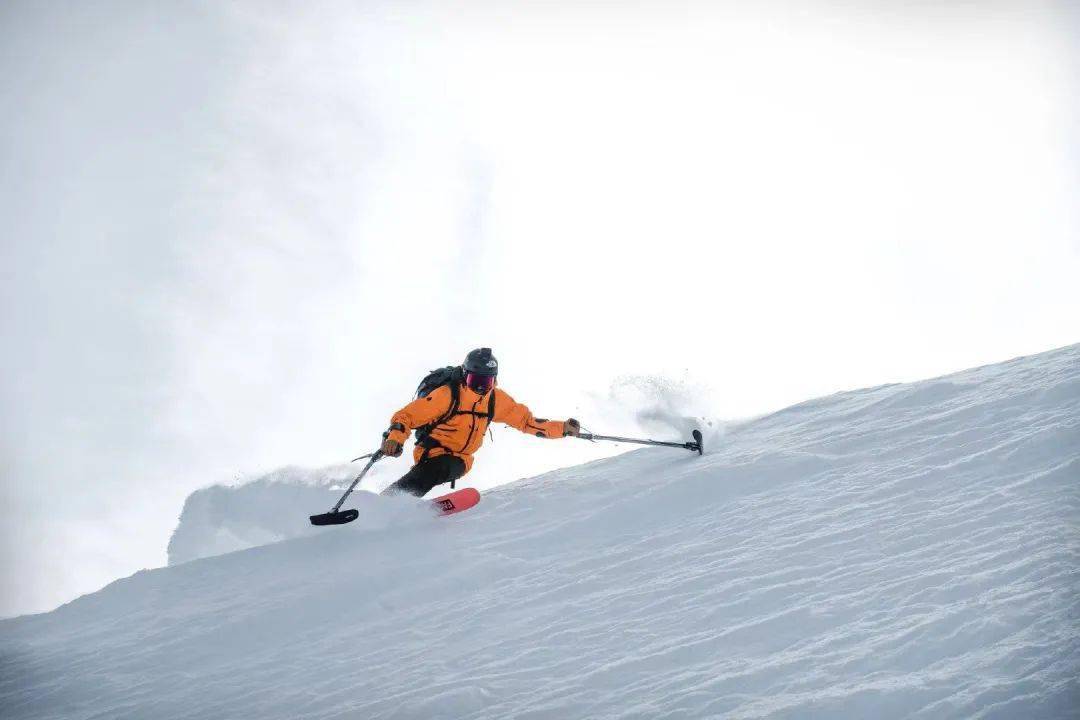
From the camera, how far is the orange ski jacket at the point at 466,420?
9016 millimetres

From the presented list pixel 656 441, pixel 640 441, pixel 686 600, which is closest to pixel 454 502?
pixel 640 441

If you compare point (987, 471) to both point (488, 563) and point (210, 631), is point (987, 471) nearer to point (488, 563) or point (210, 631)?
point (488, 563)

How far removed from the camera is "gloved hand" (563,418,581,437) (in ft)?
31.2

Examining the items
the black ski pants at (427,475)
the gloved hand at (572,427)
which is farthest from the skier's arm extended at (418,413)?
the gloved hand at (572,427)

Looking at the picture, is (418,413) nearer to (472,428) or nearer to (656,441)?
(472,428)

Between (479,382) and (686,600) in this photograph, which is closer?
(686,600)

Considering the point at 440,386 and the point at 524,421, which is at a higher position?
the point at 440,386

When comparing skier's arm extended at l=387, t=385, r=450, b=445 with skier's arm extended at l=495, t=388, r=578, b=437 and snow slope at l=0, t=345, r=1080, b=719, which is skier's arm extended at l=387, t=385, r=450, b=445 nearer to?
skier's arm extended at l=495, t=388, r=578, b=437

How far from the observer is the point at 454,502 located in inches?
327

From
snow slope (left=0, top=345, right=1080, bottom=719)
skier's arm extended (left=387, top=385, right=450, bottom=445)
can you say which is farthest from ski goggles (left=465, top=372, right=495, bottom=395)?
snow slope (left=0, top=345, right=1080, bottom=719)

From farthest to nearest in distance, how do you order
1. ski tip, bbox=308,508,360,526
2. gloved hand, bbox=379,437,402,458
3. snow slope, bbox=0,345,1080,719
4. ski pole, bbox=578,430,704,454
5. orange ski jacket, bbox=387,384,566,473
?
orange ski jacket, bbox=387,384,566,473 → ski pole, bbox=578,430,704,454 → gloved hand, bbox=379,437,402,458 → ski tip, bbox=308,508,360,526 → snow slope, bbox=0,345,1080,719

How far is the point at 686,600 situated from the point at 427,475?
5684 millimetres

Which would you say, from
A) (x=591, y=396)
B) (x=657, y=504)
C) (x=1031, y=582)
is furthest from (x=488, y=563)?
(x=591, y=396)

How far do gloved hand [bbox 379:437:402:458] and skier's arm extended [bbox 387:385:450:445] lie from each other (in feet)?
0.14
